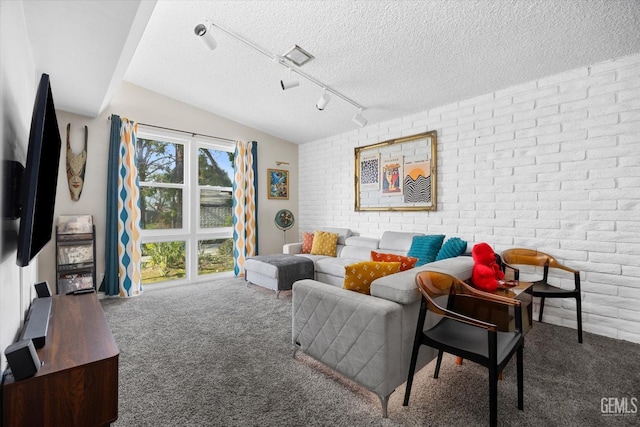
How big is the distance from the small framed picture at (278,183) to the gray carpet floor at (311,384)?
297 centimetres

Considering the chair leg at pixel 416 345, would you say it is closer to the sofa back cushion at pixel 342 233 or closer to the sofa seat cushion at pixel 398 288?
the sofa seat cushion at pixel 398 288

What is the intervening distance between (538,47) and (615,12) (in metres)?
0.47

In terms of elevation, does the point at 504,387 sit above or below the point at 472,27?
below

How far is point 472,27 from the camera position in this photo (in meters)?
2.26

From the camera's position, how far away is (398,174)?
410 centimetres

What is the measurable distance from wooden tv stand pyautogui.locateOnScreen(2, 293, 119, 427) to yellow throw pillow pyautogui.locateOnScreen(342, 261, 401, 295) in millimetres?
1322

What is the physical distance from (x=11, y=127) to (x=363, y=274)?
201 centimetres

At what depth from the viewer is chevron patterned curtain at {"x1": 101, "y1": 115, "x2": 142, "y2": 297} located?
12.2 feet

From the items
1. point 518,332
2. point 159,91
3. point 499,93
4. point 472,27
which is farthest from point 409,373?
point 159,91

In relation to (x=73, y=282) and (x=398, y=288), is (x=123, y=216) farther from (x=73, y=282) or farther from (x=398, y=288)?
(x=398, y=288)

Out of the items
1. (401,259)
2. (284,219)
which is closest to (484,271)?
(401,259)

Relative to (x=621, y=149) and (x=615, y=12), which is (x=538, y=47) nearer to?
(x=615, y=12)

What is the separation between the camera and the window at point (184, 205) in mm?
4238

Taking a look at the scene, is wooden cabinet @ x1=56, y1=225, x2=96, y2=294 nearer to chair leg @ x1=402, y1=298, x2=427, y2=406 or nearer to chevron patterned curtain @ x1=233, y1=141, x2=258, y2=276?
chevron patterned curtain @ x1=233, y1=141, x2=258, y2=276
